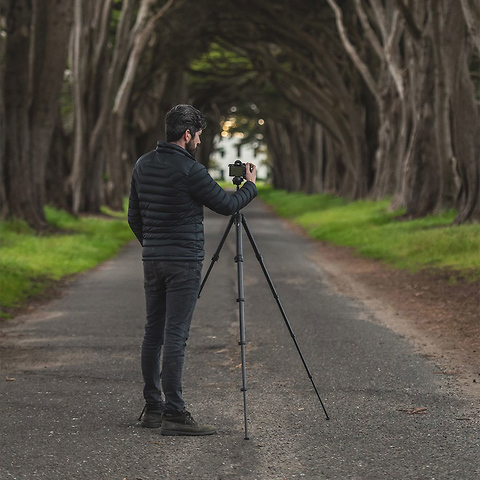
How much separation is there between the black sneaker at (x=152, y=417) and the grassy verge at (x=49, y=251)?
523 cm

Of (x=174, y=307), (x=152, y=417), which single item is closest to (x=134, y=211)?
(x=174, y=307)

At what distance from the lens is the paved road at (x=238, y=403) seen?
16.3 ft

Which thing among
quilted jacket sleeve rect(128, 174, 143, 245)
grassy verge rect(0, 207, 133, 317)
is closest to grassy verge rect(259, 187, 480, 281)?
grassy verge rect(0, 207, 133, 317)

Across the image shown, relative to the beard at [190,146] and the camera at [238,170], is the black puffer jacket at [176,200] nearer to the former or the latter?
the beard at [190,146]

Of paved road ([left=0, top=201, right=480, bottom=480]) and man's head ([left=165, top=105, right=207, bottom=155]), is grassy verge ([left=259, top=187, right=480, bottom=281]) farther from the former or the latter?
man's head ([left=165, top=105, right=207, bottom=155])

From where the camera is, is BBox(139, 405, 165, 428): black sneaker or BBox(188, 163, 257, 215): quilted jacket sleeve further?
BBox(139, 405, 165, 428): black sneaker

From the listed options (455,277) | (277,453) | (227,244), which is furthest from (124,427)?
(227,244)

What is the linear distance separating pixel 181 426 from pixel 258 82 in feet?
133

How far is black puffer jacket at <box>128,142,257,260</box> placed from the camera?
18.2ft

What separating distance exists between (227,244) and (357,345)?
12.7m

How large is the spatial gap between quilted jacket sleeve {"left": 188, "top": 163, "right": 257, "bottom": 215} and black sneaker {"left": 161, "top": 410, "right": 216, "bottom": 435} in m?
1.21

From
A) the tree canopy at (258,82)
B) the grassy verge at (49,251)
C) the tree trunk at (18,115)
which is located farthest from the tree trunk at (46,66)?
the grassy verge at (49,251)

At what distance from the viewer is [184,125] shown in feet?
18.5

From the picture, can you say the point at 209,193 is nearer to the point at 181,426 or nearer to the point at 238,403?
the point at 181,426
